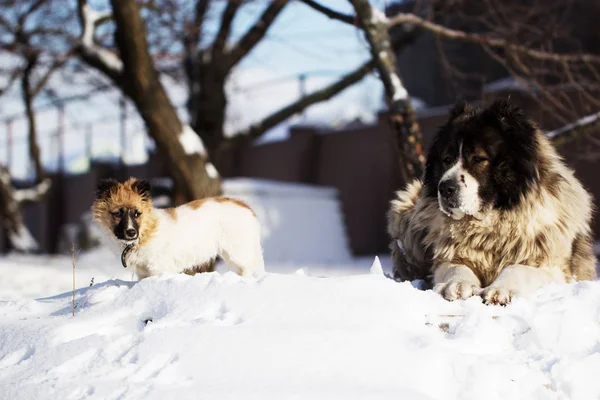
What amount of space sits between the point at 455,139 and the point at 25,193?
17.3 meters

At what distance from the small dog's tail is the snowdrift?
Answer: 3.82 ft

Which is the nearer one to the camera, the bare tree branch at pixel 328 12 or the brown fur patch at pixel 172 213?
the brown fur patch at pixel 172 213

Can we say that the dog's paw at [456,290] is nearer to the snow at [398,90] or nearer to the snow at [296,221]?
the snow at [398,90]

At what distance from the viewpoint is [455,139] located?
450 centimetres

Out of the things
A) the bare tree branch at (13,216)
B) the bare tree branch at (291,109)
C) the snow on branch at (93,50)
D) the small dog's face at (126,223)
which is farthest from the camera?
the bare tree branch at (13,216)

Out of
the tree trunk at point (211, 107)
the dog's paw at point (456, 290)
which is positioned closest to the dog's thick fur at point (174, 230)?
the dog's paw at point (456, 290)

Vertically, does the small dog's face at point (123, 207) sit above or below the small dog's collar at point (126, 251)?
above

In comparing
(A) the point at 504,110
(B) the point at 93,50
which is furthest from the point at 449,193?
(B) the point at 93,50

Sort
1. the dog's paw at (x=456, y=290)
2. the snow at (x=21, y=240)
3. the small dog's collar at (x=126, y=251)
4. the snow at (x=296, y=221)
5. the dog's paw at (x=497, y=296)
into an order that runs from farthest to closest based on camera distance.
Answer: the snow at (x=21, y=240) < the snow at (x=296, y=221) < the small dog's collar at (x=126, y=251) < the dog's paw at (x=456, y=290) < the dog's paw at (x=497, y=296)

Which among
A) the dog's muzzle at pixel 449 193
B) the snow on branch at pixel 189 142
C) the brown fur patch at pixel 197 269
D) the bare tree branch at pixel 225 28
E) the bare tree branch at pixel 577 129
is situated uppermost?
the bare tree branch at pixel 225 28

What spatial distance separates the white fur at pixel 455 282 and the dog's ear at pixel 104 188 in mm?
2458

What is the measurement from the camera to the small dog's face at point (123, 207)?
16.0 ft

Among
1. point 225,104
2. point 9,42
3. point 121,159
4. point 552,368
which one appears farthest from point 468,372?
point 121,159

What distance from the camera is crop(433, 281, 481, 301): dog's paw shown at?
3893mm
